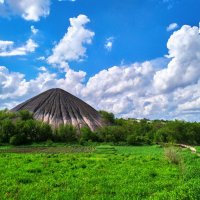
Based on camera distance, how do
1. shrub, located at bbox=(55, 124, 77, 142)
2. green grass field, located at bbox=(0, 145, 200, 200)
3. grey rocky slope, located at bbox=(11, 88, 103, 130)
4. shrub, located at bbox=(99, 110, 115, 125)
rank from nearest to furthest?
green grass field, located at bbox=(0, 145, 200, 200)
shrub, located at bbox=(55, 124, 77, 142)
grey rocky slope, located at bbox=(11, 88, 103, 130)
shrub, located at bbox=(99, 110, 115, 125)

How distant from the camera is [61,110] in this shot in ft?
589

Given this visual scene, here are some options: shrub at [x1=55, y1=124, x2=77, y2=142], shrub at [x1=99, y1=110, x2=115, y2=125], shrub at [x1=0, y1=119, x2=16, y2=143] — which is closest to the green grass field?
shrub at [x1=0, y1=119, x2=16, y2=143]

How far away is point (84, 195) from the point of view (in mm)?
20562

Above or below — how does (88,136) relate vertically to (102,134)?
below

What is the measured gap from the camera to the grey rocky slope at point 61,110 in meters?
168

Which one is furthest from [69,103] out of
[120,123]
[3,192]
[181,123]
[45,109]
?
[3,192]

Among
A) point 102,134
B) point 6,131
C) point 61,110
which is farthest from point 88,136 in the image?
point 61,110

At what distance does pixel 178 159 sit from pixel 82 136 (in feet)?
321

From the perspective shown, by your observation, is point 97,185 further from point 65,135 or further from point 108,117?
point 108,117

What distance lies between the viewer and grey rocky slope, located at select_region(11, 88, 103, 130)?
168 m

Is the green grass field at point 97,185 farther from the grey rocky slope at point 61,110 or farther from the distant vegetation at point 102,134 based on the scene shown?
the grey rocky slope at point 61,110

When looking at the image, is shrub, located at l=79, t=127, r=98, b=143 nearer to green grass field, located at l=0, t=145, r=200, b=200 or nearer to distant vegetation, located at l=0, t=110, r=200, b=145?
distant vegetation, located at l=0, t=110, r=200, b=145

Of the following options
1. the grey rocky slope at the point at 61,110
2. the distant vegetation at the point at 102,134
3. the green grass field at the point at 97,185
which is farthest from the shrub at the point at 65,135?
the green grass field at the point at 97,185

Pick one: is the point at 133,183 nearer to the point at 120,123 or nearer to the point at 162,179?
the point at 162,179
